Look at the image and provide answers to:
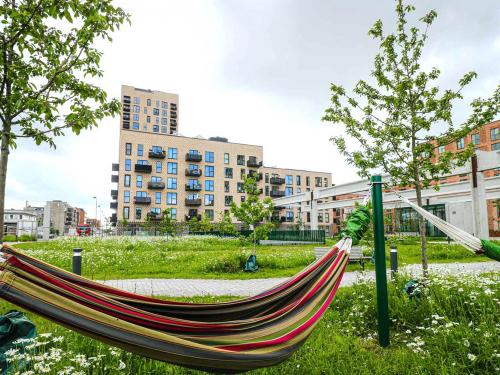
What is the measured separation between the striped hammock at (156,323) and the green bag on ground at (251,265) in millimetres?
8068

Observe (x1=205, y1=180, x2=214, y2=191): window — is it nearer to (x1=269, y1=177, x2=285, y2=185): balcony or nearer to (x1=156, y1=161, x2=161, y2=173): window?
(x1=156, y1=161, x2=161, y2=173): window

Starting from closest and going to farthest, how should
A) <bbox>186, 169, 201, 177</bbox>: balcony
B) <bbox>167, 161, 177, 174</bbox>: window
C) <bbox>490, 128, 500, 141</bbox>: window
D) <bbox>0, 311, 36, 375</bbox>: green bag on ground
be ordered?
1. <bbox>0, 311, 36, 375</bbox>: green bag on ground
2. <bbox>490, 128, 500, 141</bbox>: window
3. <bbox>167, 161, 177, 174</bbox>: window
4. <bbox>186, 169, 201, 177</bbox>: balcony

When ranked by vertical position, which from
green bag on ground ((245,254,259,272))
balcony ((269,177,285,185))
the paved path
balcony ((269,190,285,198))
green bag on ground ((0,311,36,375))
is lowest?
the paved path

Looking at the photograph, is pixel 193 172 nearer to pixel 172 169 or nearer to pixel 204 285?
pixel 172 169

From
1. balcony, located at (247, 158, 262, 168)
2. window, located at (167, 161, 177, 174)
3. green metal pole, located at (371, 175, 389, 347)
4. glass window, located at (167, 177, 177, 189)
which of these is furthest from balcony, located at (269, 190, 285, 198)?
green metal pole, located at (371, 175, 389, 347)

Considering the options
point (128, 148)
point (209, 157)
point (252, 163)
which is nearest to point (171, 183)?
point (209, 157)

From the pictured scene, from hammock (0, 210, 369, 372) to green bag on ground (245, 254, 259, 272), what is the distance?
26.4ft

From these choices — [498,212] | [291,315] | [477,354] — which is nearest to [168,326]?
[291,315]

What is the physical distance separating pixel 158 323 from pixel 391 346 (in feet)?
8.49

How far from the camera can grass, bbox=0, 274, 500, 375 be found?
8.39ft

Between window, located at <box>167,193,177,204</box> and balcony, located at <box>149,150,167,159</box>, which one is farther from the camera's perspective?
window, located at <box>167,193,177,204</box>

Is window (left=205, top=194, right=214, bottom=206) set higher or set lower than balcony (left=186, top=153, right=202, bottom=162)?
lower

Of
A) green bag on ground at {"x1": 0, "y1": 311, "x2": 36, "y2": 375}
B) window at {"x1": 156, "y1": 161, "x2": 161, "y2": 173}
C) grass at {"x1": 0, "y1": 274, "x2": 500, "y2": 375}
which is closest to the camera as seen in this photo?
grass at {"x1": 0, "y1": 274, "x2": 500, "y2": 375}

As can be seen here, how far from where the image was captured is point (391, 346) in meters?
3.21
